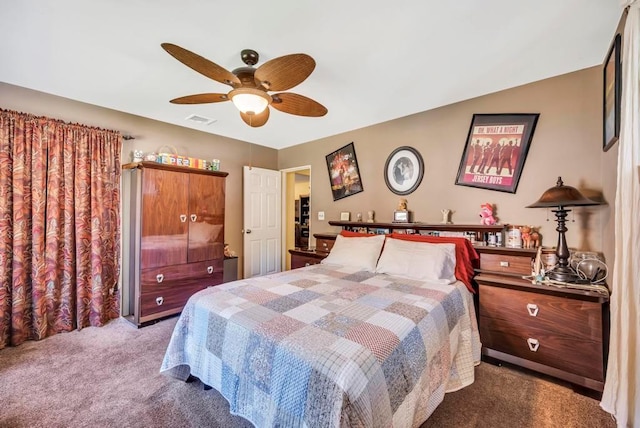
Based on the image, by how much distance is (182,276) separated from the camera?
3264 mm

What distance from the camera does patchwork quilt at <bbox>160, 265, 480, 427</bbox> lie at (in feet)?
3.55

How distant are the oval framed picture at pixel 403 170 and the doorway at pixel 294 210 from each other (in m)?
1.50

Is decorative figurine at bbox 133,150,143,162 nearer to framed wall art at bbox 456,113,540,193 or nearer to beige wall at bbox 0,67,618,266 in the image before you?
beige wall at bbox 0,67,618,266

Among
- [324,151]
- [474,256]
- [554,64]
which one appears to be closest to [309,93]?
[324,151]

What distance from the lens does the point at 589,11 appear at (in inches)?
62.9

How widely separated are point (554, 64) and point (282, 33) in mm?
2198

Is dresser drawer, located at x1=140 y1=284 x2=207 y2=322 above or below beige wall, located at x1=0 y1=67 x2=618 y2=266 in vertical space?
below

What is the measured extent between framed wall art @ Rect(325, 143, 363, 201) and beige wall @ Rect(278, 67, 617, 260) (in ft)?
0.39

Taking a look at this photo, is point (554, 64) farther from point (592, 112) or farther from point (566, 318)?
point (566, 318)

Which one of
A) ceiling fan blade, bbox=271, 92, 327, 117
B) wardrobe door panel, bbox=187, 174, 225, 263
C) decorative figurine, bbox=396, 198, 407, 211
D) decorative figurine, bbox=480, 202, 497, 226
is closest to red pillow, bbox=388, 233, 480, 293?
decorative figurine, bbox=480, 202, 497, 226

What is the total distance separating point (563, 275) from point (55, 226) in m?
4.58

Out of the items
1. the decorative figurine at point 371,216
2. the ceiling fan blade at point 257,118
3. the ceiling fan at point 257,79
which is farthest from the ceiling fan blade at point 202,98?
the decorative figurine at point 371,216

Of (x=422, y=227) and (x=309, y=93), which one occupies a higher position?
(x=309, y=93)

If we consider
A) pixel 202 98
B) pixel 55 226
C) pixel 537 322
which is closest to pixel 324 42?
pixel 202 98
